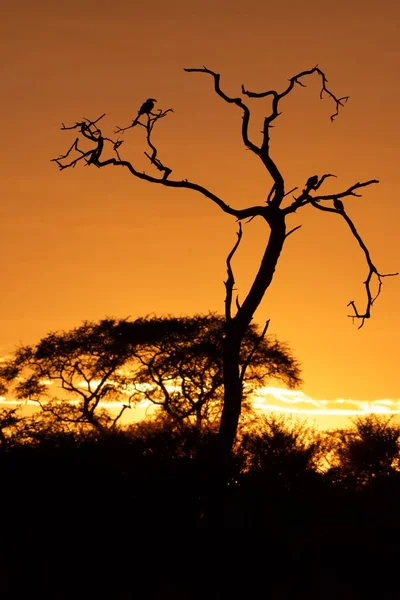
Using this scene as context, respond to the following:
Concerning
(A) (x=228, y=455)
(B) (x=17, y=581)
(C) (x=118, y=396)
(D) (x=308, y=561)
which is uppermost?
(C) (x=118, y=396)

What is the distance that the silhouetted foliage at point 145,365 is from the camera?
133ft

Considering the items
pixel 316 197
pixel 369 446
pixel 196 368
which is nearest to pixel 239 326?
pixel 316 197

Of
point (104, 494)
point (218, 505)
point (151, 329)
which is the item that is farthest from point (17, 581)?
point (151, 329)

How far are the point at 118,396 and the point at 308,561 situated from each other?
3004 cm

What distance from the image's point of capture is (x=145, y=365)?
42.3 meters

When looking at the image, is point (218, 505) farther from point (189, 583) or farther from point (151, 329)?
point (151, 329)

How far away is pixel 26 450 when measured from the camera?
1417 cm

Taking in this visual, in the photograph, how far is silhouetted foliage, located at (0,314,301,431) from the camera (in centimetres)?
4050

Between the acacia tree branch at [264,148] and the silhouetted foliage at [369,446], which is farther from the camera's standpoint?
the silhouetted foliage at [369,446]

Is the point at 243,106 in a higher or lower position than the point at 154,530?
higher

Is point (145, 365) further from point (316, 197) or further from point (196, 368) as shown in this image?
point (316, 197)

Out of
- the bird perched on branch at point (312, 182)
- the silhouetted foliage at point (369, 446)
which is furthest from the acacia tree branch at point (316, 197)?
the silhouetted foliage at point (369, 446)

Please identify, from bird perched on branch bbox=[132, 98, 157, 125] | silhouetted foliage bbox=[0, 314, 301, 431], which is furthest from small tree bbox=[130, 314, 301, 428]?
bird perched on branch bbox=[132, 98, 157, 125]

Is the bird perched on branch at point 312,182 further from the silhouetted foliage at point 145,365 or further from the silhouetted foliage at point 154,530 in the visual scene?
the silhouetted foliage at point 145,365
